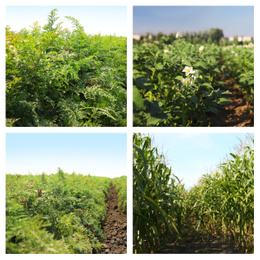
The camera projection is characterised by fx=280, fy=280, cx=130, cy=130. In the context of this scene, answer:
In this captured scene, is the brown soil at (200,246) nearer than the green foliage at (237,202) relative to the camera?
No

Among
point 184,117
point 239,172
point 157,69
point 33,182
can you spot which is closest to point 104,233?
point 33,182

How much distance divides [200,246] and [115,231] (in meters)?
0.66

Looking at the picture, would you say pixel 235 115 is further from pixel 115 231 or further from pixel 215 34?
pixel 215 34

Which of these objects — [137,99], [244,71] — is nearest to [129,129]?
[137,99]

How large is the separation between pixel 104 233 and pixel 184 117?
→ 129 cm

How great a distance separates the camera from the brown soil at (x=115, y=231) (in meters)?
1.77

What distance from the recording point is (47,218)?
1.67 metres

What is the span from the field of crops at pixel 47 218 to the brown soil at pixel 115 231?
60 mm

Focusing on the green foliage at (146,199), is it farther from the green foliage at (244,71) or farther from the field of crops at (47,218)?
the green foliage at (244,71)

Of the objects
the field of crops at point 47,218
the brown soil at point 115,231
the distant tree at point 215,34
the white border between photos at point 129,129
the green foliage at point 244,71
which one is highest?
the distant tree at point 215,34

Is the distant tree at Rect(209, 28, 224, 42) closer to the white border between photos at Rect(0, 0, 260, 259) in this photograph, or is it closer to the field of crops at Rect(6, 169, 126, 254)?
the white border between photos at Rect(0, 0, 260, 259)

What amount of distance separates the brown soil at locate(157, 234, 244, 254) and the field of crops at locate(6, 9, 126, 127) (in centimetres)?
101

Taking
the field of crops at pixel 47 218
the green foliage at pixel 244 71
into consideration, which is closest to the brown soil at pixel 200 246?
the field of crops at pixel 47 218

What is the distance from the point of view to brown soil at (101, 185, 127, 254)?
177 centimetres
